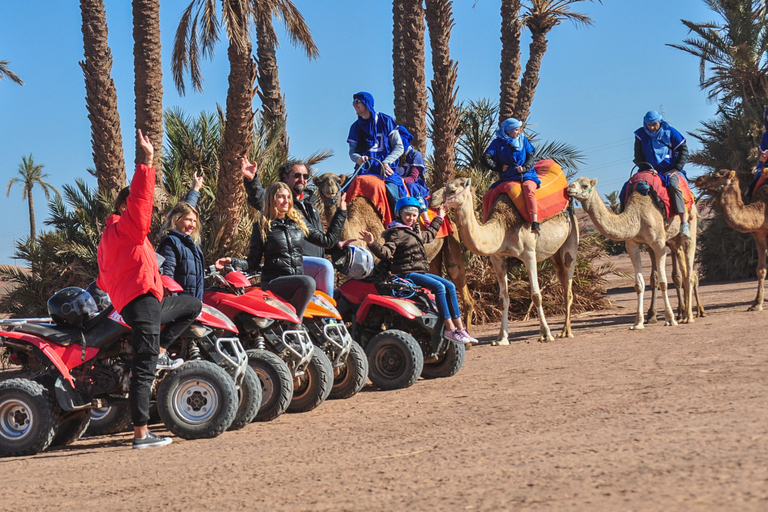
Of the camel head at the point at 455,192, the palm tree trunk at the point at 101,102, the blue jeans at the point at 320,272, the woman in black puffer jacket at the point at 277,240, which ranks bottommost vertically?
the blue jeans at the point at 320,272

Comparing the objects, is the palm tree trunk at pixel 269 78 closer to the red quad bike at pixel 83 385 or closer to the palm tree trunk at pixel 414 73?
the palm tree trunk at pixel 414 73

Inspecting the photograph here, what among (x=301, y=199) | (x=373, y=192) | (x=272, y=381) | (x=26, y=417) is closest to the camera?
(x=26, y=417)

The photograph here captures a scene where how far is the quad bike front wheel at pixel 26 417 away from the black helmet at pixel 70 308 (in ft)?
1.69

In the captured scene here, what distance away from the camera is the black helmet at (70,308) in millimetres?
6699

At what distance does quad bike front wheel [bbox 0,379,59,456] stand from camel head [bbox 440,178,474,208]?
6.21m

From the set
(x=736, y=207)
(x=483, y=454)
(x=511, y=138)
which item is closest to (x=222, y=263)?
(x=483, y=454)

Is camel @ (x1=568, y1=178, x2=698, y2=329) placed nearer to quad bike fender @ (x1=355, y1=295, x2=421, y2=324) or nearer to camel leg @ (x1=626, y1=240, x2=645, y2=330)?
A: camel leg @ (x1=626, y1=240, x2=645, y2=330)

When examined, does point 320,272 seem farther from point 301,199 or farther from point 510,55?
point 510,55

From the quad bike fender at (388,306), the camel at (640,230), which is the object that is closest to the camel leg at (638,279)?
the camel at (640,230)

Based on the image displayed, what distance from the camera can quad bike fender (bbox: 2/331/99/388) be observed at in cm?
650

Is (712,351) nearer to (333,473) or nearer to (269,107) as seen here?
(333,473)

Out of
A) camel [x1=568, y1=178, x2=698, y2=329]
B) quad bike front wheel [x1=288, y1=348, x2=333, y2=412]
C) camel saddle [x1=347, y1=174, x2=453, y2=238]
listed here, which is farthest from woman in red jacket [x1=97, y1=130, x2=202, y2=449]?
camel [x1=568, y1=178, x2=698, y2=329]

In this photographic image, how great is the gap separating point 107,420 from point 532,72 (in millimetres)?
19662

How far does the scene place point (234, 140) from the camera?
1473 centimetres
